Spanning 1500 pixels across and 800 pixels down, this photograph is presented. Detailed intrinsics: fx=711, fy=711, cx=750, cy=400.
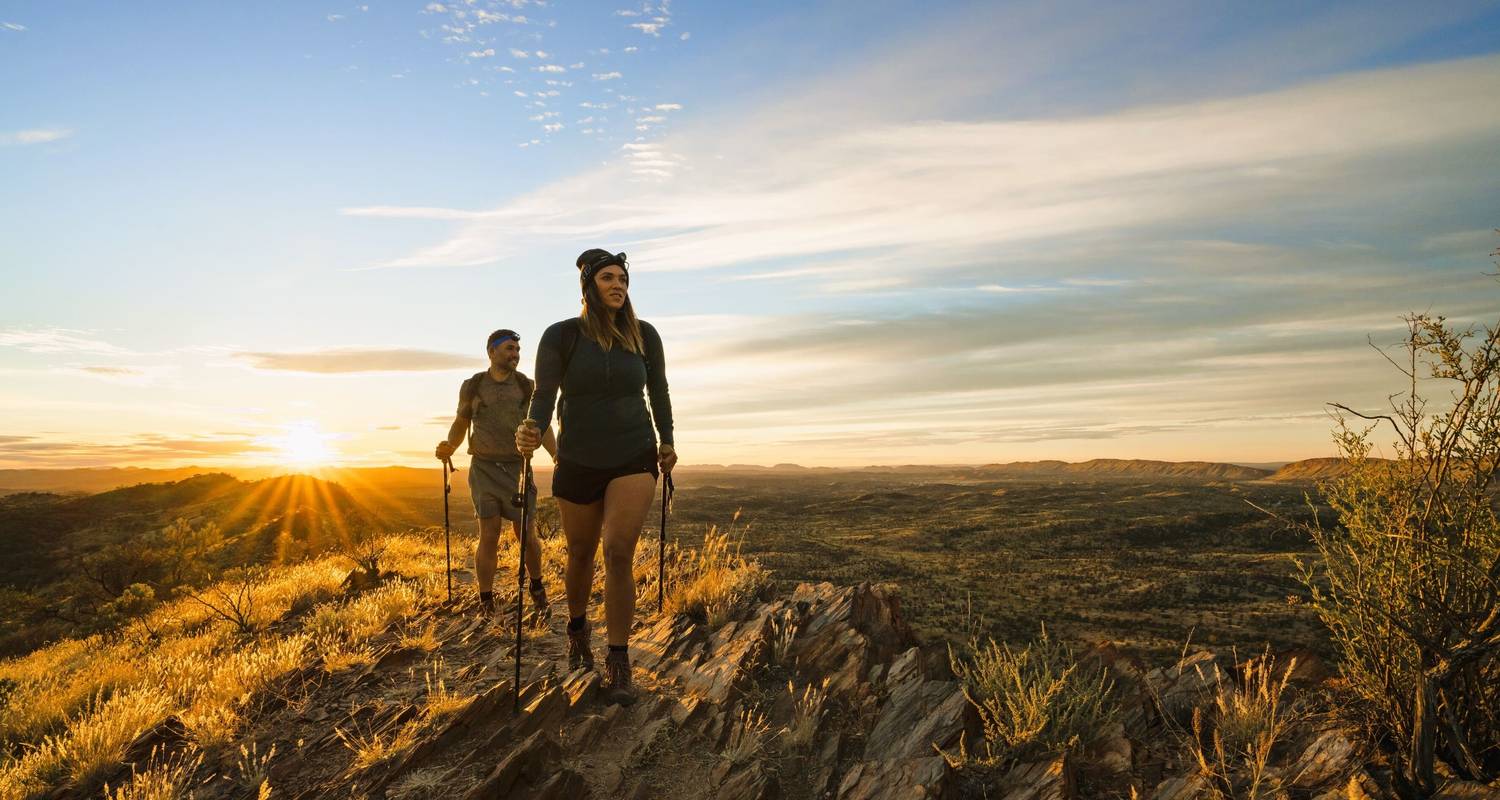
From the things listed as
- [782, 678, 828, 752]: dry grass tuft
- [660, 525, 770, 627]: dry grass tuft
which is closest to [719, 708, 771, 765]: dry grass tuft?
[782, 678, 828, 752]: dry grass tuft

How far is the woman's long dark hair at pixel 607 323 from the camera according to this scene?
4.34 m

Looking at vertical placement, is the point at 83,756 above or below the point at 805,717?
below

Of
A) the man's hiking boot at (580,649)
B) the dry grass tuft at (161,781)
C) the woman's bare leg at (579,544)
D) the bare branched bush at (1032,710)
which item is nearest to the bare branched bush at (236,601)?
the dry grass tuft at (161,781)

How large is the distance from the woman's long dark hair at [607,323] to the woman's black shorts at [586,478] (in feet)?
2.28

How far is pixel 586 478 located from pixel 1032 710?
9.08 feet

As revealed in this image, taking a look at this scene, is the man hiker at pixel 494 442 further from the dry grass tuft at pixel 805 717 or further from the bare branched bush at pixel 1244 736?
the bare branched bush at pixel 1244 736

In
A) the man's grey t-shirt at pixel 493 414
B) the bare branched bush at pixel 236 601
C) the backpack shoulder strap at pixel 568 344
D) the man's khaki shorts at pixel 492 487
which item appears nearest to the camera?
the backpack shoulder strap at pixel 568 344

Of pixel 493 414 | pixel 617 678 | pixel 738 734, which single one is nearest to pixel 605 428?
pixel 617 678

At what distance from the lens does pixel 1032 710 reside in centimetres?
365

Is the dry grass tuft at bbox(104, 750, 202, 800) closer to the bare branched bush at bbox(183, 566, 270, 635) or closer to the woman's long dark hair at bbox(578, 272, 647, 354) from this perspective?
the woman's long dark hair at bbox(578, 272, 647, 354)

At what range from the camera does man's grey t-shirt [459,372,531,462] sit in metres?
6.76

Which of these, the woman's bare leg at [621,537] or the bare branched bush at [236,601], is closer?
the woman's bare leg at [621,537]

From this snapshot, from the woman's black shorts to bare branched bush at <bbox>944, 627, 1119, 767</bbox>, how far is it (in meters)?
2.22

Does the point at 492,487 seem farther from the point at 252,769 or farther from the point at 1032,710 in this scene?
the point at 1032,710
